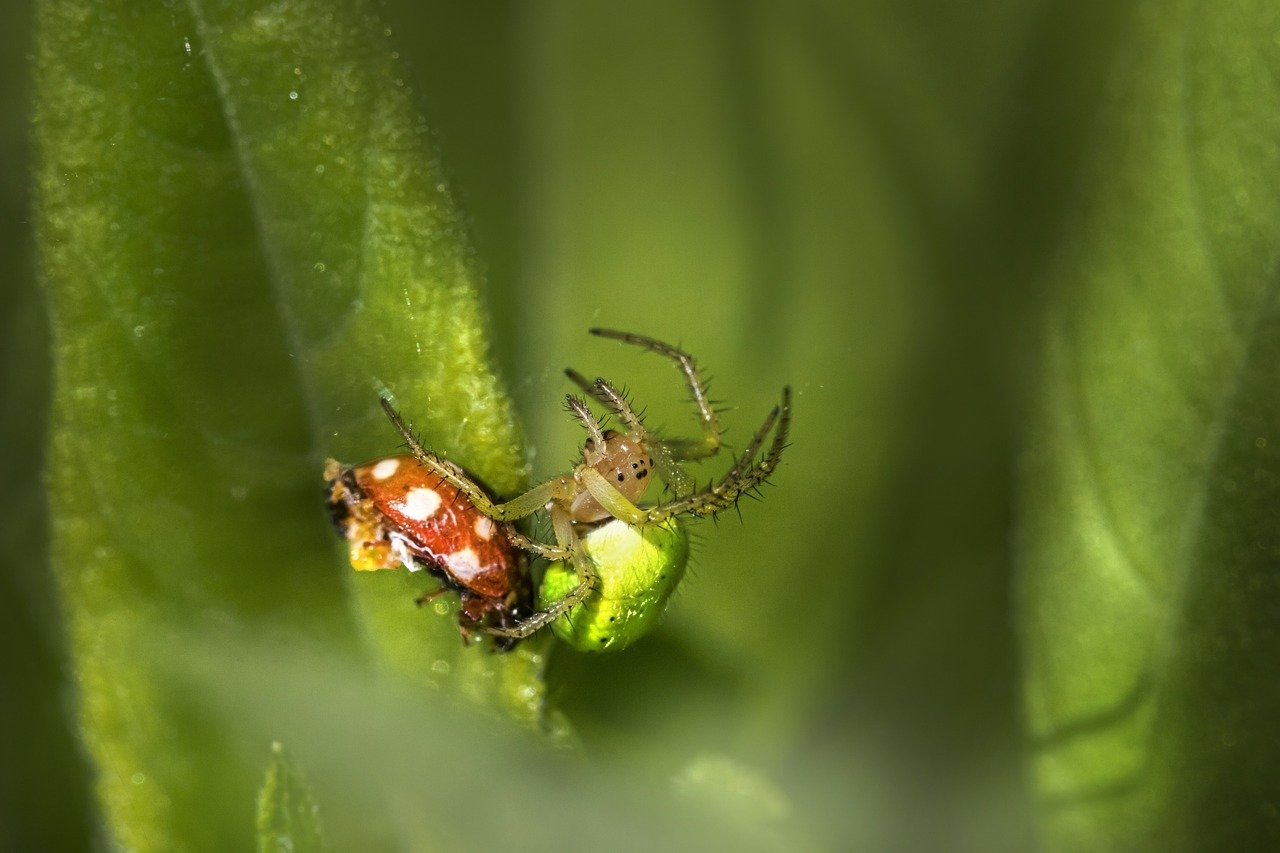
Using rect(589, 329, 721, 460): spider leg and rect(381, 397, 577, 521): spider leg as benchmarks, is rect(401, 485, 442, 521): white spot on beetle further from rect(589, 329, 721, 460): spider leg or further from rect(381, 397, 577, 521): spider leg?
rect(589, 329, 721, 460): spider leg

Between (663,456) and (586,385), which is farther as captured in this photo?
(663,456)

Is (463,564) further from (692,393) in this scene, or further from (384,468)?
(692,393)

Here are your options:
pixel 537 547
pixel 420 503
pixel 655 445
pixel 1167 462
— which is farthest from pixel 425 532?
pixel 1167 462

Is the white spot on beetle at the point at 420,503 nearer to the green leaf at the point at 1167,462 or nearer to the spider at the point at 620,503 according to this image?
the spider at the point at 620,503

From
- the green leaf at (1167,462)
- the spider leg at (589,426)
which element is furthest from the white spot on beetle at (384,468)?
the green leaf at (1167,462)

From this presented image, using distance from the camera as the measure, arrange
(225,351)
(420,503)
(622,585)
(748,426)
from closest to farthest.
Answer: (225,351)
(420,503)
(622,585)
(748,426)

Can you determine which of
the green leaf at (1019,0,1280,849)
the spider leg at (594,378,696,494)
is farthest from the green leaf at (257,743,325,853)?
the green leaf at (1019,0,1280,849)
